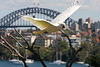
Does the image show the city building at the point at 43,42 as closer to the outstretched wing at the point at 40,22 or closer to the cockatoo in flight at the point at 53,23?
the cockatoo in flight at the point at 53,23

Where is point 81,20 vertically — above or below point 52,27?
above

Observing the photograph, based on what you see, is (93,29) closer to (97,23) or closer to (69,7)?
(97,23)

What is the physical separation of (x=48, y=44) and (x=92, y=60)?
66.0m

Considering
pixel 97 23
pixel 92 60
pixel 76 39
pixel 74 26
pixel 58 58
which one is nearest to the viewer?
pixel 92 60

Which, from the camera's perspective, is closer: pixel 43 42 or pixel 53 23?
pixel 53 23

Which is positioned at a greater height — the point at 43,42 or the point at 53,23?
the point at 43,42

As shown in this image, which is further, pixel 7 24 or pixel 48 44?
pixel 7 24

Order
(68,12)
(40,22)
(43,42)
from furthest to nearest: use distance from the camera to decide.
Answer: (43,42)
(68,12)
(40,22)

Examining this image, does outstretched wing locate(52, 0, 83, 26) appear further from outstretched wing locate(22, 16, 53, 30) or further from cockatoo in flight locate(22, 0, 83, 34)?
outstretched wing locate(22, 16, 53, 30)

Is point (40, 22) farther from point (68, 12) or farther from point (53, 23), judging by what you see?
point (68, 12)

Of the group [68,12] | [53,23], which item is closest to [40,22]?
[53,23]

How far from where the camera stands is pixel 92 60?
16609 millimetres

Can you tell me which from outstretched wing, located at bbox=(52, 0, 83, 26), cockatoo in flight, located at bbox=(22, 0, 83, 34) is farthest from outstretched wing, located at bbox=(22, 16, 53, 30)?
outstretched wing, located at bbox=(52, 0, 83, 26)

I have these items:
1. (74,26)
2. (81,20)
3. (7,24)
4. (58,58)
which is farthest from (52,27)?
(81,20)
